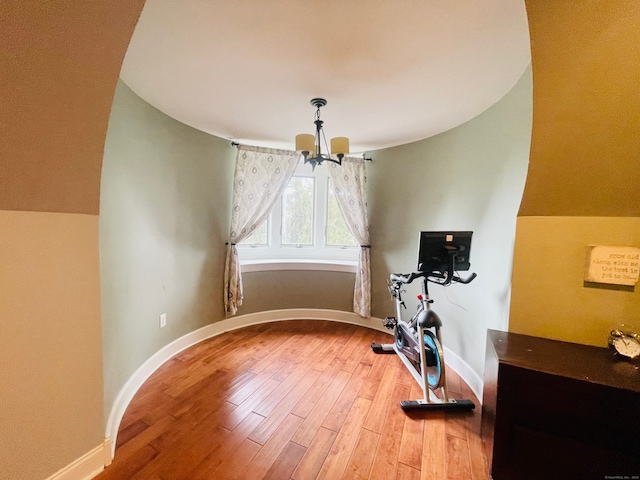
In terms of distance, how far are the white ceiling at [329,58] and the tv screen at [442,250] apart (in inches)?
40.1

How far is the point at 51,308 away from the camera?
3.66ft

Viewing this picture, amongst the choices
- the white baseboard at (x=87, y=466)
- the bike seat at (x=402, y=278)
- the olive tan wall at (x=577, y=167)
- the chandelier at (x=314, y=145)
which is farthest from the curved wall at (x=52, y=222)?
the bike seat at (x=402, y=278)

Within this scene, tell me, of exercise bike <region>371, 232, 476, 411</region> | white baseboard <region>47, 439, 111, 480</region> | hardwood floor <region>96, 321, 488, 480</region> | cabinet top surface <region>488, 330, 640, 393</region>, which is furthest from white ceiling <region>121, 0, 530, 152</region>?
hardwood floor <region>96, 321, 488, 480</region>

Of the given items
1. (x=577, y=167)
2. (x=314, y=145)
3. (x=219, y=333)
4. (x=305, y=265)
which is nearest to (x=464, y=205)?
(x=577, y=167)

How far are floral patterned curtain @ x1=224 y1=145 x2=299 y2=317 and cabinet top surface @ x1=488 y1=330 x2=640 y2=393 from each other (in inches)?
101

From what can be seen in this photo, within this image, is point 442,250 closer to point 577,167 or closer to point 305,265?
point 577,167

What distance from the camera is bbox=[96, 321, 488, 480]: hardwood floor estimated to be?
136cm

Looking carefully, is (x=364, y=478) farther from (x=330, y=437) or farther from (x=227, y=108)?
(x=227, y=108)

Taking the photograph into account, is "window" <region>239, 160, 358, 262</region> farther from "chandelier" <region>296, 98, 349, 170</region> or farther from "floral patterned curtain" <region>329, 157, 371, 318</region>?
"chandelier" <region>296, 98, 349, 170</region>

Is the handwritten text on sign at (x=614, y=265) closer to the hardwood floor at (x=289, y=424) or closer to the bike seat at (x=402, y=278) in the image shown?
the bike seat at (x=402, y=278)

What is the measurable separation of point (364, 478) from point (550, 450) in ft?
2.81

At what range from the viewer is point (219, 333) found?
9.83 feet

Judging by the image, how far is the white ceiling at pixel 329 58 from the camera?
1.13 meters

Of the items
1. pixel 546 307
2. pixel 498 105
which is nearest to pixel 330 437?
pixel 546 307
